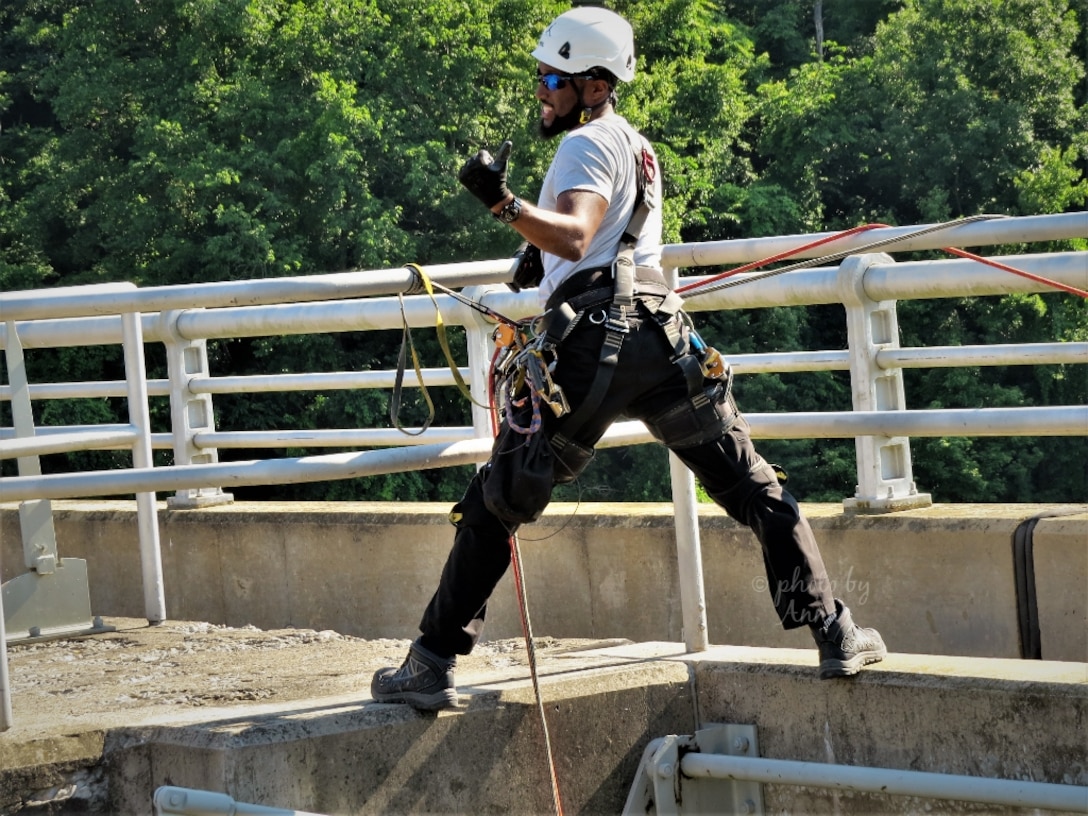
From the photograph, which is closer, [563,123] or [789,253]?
[563,123]

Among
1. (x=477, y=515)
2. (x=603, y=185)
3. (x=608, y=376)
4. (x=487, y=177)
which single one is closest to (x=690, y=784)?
(x=477, y=515)

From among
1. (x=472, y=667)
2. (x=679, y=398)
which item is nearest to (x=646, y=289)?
(x=679, y=398)

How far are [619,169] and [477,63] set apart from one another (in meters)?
27.0

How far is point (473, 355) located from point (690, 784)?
1.93 metres

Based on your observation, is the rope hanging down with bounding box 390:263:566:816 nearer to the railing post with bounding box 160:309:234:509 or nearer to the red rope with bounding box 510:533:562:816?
the red rope with bounding box 510:533:562:816

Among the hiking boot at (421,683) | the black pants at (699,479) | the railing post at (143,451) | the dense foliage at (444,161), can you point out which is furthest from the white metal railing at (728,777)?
the dense foliage at (444,161)

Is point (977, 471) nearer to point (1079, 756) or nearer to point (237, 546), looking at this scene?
point (237, 546)

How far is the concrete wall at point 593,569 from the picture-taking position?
4.55 meters

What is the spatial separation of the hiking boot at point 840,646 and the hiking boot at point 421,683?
0.93 m

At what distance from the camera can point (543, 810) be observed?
3863 mm

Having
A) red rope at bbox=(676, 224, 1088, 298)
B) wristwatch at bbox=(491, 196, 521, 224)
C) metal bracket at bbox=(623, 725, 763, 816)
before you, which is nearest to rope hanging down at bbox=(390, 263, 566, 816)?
metal bracket at bbox=(623, 725, 763, 816)

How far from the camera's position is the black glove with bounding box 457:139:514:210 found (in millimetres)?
3160

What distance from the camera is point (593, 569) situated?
5387mm

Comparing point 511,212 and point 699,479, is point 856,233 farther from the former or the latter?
point 511,212
